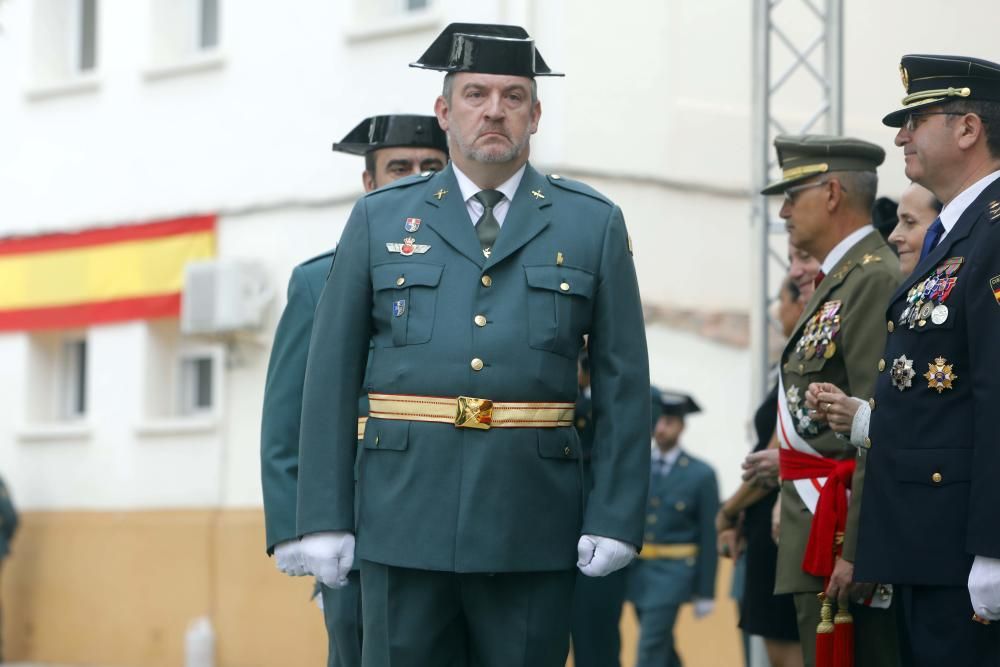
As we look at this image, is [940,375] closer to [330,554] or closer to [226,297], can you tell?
Answer: [330,554]

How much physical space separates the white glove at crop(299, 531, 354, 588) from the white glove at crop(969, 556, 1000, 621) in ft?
4.88

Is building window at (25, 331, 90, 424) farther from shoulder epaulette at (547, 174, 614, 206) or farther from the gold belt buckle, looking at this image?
the gold belt buckle

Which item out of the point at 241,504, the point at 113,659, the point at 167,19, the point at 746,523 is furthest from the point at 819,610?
the point at 167,19

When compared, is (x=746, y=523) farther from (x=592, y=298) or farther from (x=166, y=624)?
(x=166, y=624)

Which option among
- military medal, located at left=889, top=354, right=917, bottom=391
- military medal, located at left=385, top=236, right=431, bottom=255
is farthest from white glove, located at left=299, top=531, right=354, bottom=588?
military medal, located at left=889, top=354, right=917, bottom=391

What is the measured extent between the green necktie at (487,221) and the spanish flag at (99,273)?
36.2 feet

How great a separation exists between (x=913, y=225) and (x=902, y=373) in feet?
3.59

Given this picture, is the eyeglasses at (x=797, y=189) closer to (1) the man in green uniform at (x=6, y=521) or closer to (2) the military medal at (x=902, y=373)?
(2) the military medal at (x=902, y=373)

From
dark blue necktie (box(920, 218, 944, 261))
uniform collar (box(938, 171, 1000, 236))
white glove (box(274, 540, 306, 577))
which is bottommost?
white glove (box(274, 540, 306, 577))

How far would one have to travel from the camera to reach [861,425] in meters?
5.20

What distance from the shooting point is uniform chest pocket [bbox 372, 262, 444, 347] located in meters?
4.73

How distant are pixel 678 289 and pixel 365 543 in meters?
9.05

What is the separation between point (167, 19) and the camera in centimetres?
1638

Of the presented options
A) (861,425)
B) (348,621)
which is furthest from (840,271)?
(348,621)
